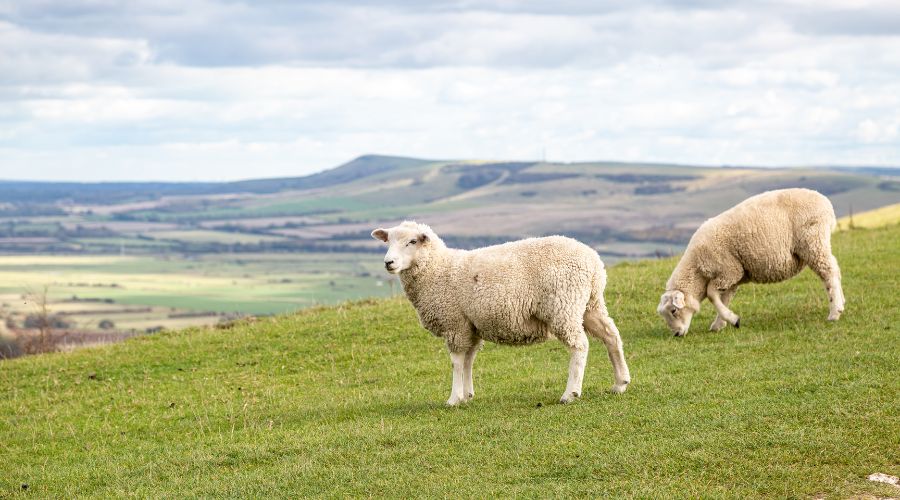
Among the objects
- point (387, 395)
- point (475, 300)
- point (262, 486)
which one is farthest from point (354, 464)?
point (387, 395)

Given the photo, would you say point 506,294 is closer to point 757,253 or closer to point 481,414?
point 481,414

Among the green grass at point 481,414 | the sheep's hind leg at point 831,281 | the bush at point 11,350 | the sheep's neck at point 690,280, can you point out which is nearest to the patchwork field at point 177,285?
the bush at point 11,350

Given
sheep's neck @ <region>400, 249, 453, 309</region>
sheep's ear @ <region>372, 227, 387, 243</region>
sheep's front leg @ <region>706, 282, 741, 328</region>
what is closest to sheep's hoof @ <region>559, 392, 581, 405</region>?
sheep's neck @ <region>400, 249, 453, 309</region>

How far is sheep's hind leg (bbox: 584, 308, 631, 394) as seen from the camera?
1397 cm

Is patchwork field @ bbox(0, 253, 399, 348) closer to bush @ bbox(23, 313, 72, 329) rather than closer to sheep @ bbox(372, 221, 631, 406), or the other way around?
bush @ bbox(23, 313, 72, 329)

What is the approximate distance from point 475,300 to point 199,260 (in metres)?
155

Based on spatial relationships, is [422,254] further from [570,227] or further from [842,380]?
[570,227]

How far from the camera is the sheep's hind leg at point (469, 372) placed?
47.1ft

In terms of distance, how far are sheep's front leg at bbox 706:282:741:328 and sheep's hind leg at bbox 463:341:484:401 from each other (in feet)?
20.0

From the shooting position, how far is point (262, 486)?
36.3 ft

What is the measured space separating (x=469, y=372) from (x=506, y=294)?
4.95 feet

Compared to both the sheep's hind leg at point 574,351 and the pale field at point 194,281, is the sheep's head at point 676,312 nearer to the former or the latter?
the sheep's hind leg at point 574,351

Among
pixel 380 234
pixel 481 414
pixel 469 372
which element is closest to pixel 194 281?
pixel 380 234

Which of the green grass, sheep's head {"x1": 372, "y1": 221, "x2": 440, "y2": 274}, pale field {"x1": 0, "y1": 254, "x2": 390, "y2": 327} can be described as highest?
sheep's head {"x1": 372, "y1": 221, "x2": 440, "y2": 274}
